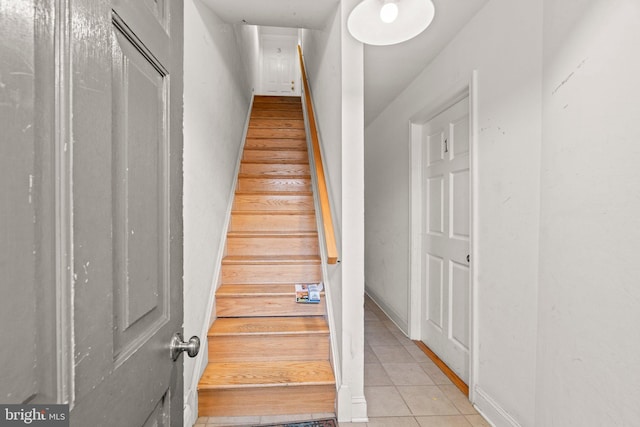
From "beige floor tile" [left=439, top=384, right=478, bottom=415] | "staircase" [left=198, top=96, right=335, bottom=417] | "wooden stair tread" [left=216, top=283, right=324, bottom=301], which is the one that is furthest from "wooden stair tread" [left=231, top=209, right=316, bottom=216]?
"beige floor tile" [left=439, top=384, right=478, bottom=415]

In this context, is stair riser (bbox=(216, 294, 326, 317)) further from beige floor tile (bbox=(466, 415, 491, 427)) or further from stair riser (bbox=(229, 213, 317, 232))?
beige floor tile (bbox=(466, 415, 491, 427))

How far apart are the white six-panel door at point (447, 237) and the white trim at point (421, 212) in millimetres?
53

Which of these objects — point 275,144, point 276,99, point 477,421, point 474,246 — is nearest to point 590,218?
point 474,246

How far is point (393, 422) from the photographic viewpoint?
5.57 feet

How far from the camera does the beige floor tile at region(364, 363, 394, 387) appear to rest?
207 centimetres

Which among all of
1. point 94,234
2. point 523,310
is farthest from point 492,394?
point 94,234

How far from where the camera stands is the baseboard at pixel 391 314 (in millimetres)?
2934

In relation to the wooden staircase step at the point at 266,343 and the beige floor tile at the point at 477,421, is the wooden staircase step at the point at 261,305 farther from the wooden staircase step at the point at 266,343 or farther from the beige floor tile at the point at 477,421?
the beige floor tile at the point at 477,421

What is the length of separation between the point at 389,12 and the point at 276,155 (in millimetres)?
2345

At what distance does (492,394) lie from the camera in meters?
1.69

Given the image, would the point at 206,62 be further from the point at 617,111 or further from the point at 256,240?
the point at 617,111

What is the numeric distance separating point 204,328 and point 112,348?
58.9 inches

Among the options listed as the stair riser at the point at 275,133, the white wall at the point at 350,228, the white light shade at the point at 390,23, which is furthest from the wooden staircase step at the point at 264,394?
the stair riser at the point at 275,133

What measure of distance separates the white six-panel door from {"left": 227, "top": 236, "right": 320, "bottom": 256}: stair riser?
1008 mm
